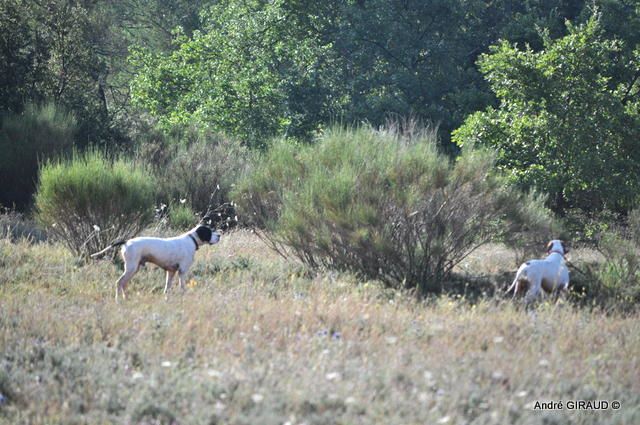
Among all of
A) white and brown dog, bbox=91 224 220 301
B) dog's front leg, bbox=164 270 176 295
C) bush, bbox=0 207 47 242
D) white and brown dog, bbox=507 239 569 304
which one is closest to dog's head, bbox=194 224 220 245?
white and brown dog, bbox=91 224 220 301

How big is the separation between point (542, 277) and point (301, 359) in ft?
14.3

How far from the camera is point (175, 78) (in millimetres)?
27594

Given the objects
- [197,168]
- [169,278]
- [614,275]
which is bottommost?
[197,168]

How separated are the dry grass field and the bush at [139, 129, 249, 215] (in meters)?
9.26

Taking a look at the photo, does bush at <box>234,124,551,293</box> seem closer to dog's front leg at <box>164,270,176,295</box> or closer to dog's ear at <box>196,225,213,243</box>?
dog's ear at <box>196,225,213,243</box>

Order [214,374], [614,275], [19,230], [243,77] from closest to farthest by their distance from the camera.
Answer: [214,374]
[614,275]
[19,230]
[243,77]

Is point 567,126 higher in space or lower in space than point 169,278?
higher

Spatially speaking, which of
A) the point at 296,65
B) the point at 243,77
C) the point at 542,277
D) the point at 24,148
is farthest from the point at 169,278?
the point at 296,65

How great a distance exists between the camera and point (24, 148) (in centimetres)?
1962

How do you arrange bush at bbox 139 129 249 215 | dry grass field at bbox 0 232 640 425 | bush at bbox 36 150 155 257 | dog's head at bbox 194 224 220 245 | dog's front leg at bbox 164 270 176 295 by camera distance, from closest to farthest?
dry grass field at bbox 0 232 640 425 → dog's front leg at bbox 164 270 176 295 → dog's head at bbox 194 224 220 245 → bush at bbox 36 150 155 257 → bush at bbox 139 129 249 215

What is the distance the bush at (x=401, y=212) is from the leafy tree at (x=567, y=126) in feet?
11.8

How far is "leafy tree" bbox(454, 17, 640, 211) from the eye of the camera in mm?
16109

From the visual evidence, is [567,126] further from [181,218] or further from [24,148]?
[24,148]

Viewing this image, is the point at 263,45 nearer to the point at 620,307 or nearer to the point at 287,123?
the point at 287,123
